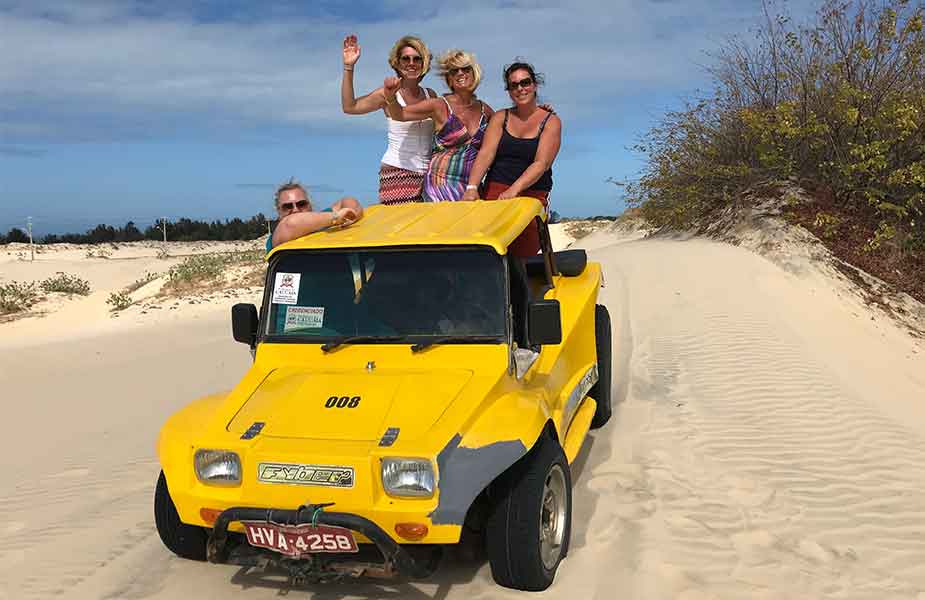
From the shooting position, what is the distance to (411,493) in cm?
348

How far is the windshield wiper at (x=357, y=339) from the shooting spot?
440 centimetres

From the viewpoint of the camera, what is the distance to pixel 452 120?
6.54 meters

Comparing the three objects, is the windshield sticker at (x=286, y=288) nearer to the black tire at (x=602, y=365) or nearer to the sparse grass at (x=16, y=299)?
the black tire at (x=602, y=365)

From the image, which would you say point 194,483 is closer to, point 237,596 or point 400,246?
point 237,596

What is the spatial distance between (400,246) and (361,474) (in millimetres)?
1524

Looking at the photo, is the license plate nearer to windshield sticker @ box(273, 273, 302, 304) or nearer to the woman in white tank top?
windshield sticker @ box(273, 273, 302, 304)

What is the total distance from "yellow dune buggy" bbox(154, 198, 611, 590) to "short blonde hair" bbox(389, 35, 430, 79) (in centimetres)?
168

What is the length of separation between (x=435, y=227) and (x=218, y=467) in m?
1.91

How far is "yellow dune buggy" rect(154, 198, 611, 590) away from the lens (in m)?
3.48

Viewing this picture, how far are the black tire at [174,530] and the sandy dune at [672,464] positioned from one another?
0.47ft

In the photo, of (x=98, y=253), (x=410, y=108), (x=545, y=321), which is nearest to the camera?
(x=545, y=321)

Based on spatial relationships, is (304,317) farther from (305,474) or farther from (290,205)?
(290,205)

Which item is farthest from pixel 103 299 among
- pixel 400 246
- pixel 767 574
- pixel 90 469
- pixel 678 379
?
pixel 767 574

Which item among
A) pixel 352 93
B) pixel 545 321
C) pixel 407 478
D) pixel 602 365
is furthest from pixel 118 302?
pixel 407 478
